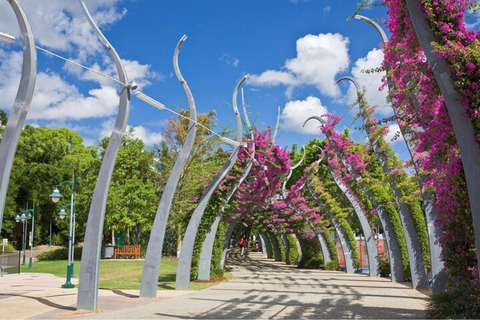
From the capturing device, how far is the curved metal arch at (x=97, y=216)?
31.8 feet

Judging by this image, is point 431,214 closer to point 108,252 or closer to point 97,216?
point 97,216

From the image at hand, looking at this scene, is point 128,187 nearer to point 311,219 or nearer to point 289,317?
point 311,219

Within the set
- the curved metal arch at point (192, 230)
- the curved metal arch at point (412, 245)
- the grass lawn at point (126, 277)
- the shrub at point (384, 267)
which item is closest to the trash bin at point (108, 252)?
the grass lawn at point (126, 277)

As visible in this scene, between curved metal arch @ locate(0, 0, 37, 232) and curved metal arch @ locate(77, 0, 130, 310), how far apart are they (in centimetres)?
280

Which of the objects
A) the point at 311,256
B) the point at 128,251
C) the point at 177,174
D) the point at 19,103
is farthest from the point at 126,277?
the point at 19,103

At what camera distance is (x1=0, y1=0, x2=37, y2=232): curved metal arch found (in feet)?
22.6

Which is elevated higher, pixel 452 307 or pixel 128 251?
pixel 452 307

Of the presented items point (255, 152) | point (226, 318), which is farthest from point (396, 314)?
point (255, 152)

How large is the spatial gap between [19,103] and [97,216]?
3418 millimetres

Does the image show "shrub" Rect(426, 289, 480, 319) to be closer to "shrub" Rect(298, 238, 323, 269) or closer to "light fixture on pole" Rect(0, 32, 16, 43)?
"light fixture on pole" Rect(0, 32, 16, 43)

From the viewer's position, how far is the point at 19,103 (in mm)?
7082

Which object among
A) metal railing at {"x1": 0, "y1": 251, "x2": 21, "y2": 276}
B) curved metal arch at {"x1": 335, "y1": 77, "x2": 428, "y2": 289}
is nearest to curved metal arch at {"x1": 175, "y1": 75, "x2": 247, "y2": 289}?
curved metal arch at {"x1": 335, "y1": 77, "x2": 428, "y2": 289}

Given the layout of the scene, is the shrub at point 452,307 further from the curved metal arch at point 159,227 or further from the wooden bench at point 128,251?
the wooden bench at point 128,251

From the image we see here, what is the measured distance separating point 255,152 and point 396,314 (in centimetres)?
944
